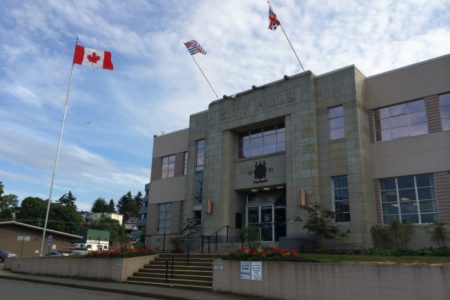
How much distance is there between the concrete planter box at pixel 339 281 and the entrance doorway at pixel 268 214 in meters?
9.54

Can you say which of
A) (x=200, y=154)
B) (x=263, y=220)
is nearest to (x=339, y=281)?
(x=263, y=220)

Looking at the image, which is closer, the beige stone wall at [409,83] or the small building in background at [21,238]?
the beige stone wall at [409,83]

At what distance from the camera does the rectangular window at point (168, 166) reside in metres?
32.6

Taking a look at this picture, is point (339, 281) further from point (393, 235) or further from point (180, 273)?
point (393, 235)

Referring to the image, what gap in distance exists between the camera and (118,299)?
1323 cm

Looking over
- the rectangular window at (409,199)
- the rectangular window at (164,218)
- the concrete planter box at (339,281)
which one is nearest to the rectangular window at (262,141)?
the rectangular window at (409,199)

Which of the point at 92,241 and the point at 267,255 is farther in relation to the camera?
the point at 92,241

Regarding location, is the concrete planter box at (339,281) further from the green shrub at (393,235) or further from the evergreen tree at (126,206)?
the evergreen tree at (126,206)

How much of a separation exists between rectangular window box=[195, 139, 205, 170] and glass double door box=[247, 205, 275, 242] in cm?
493

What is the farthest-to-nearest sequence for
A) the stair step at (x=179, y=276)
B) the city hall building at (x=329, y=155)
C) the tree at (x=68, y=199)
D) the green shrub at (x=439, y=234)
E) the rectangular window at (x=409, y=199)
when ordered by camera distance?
1. the tree at (x=68, y=199)
2. the city hall building at (x=329, y=155)
3. the rectangular window at (x=409, y=199)
4. the green shrub at (x=439, y=234)
5. the stair step at (x=179, y=276)

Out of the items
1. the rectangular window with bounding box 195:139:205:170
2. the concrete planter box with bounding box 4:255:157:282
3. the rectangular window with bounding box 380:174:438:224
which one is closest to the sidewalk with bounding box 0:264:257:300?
the concrete planter box with bounding box 4:255:157:282

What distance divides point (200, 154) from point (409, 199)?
47.3ft

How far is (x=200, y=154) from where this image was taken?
96.8ft

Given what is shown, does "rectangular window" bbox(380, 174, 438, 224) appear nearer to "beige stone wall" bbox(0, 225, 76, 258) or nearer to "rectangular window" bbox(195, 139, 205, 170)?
"rectangular window" bbox(195, 139, 205, 170)
